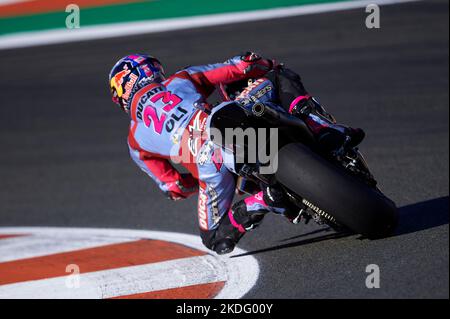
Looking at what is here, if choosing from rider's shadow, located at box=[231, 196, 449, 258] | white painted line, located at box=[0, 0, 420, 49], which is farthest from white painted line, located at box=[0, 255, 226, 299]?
white painted line, located at box=[0, 0, 420, 49]

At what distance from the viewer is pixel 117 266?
6.02 metres

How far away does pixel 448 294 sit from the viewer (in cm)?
424

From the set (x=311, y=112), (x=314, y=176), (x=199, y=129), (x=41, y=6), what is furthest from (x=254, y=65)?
(x=41, y=6)

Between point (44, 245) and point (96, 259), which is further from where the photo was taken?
point (44, 245)

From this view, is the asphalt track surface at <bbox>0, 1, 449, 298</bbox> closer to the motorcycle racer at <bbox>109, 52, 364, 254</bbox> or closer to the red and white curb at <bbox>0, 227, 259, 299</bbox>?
the red and white curb at <bbox>0, 227, 259, 299</bbox>

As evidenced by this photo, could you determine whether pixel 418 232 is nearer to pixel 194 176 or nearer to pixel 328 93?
pixel 194 176

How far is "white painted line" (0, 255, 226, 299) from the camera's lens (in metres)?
5.38

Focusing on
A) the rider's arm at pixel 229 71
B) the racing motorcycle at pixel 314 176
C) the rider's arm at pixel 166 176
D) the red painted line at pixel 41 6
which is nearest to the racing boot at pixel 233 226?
the racing motorcycle at pixel 314 176

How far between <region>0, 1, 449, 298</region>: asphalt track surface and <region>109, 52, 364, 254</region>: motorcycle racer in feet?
1.23

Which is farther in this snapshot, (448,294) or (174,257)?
(174,257)

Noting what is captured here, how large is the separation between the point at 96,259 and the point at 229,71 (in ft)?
5.41

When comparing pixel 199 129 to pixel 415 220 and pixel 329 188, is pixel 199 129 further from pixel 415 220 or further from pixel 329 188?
pixel 415 220
